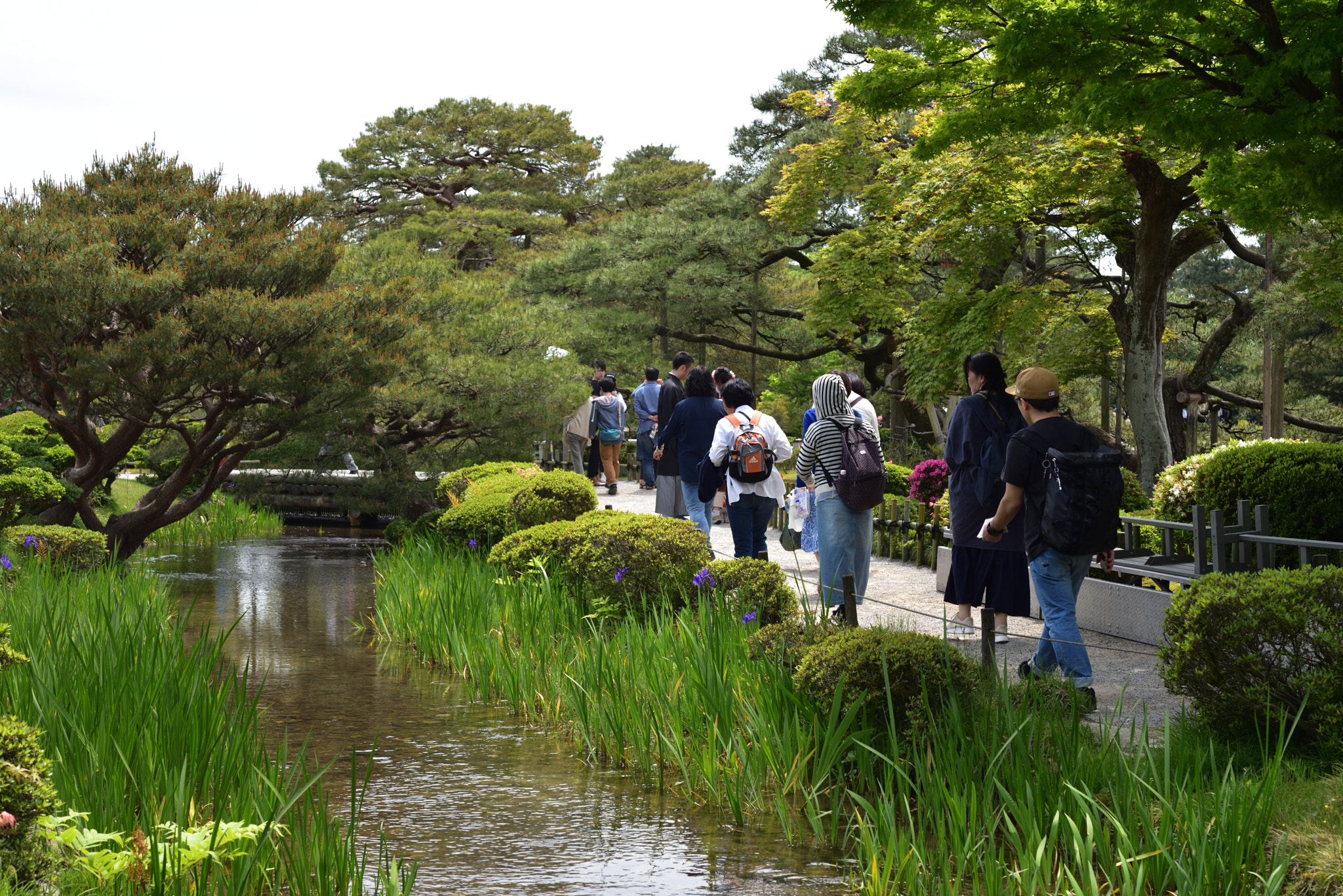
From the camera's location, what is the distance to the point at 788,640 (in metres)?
4.91

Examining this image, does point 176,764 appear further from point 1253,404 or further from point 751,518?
point 1253,404

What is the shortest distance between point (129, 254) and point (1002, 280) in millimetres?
14706

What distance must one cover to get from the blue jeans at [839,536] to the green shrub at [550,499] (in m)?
3.62

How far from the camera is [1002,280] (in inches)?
800

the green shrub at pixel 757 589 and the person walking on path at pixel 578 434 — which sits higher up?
the person walking on path at pixel 578 434

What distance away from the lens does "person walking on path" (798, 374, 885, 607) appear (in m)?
6.64

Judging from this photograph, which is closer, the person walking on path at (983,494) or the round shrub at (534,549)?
the person walking on path at (983,494)

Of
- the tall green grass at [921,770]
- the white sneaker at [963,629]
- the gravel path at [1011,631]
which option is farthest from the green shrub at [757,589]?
the white sneaker at [963,629]

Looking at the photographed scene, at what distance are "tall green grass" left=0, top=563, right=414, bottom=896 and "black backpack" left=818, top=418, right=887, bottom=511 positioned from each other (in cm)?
314

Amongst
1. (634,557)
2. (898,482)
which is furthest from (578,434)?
(634,557)

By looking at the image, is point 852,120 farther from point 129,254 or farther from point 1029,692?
point 1029,692

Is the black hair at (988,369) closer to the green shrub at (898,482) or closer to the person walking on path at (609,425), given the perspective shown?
the green shrub at (898,482)

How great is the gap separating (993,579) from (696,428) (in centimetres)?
336

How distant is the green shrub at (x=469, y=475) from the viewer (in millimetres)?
13617
